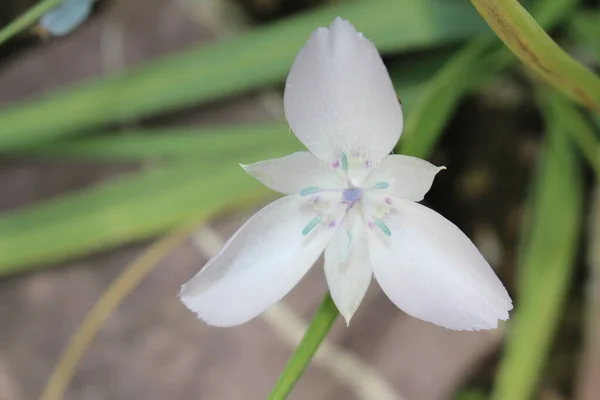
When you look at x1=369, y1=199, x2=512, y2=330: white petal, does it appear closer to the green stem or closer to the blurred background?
the green stem

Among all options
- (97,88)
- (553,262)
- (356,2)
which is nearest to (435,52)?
(356,2)

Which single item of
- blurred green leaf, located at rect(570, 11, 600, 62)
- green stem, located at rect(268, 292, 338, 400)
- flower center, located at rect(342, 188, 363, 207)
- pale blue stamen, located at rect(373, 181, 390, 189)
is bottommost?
green stem, located at rect(268, 292, 338, 400)

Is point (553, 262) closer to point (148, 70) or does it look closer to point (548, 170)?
point (548, 170)

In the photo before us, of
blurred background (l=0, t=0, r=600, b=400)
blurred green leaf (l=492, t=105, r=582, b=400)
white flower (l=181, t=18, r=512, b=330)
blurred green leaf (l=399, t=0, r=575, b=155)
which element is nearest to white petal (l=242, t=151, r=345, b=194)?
white flower (l=181, t=18, r=512, b=330)

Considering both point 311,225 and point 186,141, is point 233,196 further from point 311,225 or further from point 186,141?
point 311,225

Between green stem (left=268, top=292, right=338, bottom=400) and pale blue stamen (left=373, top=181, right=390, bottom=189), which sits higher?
pale blue stamen (left=373, top=181, right=390, bottom=189)

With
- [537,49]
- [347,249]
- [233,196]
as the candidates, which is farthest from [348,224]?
[233,196]
